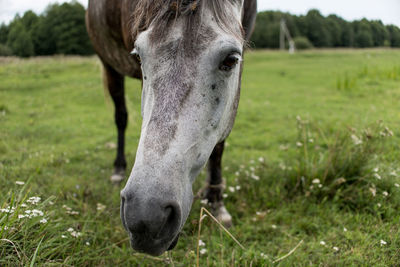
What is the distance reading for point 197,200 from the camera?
10.0 feet

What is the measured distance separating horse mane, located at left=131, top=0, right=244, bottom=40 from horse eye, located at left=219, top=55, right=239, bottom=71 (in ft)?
0.52

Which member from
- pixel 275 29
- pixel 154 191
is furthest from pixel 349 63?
pixel 154 191

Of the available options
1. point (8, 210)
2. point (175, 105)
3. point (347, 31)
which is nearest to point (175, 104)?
point (175, 105)

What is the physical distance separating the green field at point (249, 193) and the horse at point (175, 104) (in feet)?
1.87

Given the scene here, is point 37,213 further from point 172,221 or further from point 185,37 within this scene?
point 185,37

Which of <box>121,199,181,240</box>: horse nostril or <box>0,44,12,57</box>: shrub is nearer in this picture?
<box>121,199,181,240</box>: horse nostril

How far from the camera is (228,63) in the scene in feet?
5.28

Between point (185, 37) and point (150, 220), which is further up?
point (185, 37)

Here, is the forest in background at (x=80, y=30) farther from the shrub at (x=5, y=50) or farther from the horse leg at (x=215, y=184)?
the horse leg at (x=215, y=184)

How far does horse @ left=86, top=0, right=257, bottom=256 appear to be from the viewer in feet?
4.18

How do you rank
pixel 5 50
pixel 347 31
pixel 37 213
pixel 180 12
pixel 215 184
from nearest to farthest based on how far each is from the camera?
pixel 180 12 < pixel 37 213 < pixel 215 184 < pixel 347 31 < pixel 5 50

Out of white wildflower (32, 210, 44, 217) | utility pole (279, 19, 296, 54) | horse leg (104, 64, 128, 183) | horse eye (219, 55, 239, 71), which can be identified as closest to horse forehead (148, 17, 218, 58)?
horse eye (219, 55, 239, 71)

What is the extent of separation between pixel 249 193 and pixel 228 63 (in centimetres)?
196

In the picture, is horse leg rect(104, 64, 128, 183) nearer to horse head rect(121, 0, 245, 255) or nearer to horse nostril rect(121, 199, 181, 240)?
horse head rect(121, 0, 245, 255)
